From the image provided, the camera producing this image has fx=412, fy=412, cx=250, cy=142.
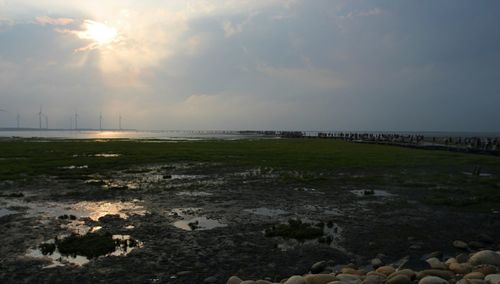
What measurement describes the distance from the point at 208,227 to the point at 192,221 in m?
1.15

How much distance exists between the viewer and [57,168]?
1315 inches

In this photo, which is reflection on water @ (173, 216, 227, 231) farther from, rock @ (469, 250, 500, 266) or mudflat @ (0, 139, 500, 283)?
rock @ (469, 250, 500, 266)

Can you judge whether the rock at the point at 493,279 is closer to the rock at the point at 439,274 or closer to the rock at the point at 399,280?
the rock at the point at 439,274

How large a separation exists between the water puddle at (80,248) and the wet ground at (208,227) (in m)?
0.05

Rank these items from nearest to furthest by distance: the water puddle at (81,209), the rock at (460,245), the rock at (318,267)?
the rock at (318,267)
the rock at (460,245)
the water puddle at (81,209)

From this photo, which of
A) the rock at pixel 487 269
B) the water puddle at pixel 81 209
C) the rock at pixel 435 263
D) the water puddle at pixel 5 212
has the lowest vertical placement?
the water puddle at pixel 5 212

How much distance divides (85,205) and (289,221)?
938cm

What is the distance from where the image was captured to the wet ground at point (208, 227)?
996 cm

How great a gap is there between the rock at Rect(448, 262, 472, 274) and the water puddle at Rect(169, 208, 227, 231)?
7544 mm

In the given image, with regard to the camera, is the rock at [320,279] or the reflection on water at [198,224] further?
the reflection on water at [198,224]

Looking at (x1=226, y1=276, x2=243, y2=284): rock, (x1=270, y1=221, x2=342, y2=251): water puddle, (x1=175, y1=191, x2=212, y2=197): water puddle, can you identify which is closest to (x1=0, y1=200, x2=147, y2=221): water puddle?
(x1=175, y1=191, x2=212, y2=197): water puddle

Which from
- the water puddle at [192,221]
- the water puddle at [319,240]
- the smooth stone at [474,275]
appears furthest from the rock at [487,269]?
the water puddle at [192,221]

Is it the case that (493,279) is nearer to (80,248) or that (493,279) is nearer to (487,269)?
(487,269)

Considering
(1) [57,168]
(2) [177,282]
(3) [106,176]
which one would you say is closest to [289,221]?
(2) [177,282]
